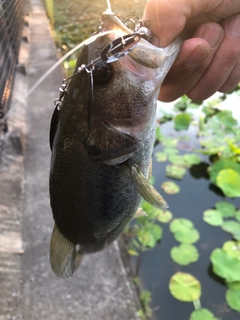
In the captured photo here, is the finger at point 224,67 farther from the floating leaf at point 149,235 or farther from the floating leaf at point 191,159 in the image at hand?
the floating leaf at point 191,159

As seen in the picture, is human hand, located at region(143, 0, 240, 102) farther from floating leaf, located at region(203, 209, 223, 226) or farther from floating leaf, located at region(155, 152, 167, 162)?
floating leaf, located at region(155, 152, 167, 162)

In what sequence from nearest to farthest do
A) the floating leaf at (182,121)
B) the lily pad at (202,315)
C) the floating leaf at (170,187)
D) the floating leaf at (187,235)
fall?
the lily pad at (202,315)
the floating leaf at (187,235)
the floating leaf at (170,187)
the floating leaf at (182,121)

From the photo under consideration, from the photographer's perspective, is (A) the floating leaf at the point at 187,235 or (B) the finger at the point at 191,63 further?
(A) the floating leaf at the point at 187,235

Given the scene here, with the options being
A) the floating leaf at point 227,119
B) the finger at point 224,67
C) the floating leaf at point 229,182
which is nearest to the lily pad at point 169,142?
the floating leaf at point 227,119

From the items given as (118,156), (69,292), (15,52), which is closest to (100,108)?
(118,156)

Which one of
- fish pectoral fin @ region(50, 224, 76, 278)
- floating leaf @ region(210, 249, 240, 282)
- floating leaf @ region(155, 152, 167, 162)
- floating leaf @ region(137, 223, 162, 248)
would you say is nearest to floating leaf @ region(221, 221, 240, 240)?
floating leaf @ region(210, 249, 240, 282)

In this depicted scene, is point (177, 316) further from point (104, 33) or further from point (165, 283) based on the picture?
point (104, 33)
